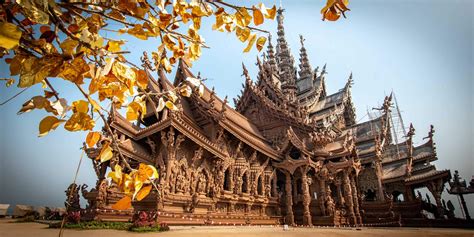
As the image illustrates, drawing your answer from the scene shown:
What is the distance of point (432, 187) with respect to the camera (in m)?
15.9

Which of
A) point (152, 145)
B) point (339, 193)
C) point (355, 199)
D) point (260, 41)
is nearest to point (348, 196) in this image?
point (339, 193)

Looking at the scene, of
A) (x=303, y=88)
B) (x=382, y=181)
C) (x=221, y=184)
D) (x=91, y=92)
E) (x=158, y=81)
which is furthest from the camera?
(x=303, y=88)

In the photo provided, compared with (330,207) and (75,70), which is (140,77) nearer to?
(75,70)

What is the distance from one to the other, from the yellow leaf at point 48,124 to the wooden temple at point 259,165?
6.18 m

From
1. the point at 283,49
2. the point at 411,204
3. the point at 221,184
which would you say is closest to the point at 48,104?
the point at 221,184

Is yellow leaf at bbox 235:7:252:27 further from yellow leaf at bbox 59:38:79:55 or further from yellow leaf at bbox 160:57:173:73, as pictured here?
yellow leaf at bbox 59:38:79:55

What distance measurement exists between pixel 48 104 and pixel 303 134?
53.3 ft

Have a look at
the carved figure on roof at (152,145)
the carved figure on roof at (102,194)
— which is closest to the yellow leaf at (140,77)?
the carved figure on roof at (102,194)

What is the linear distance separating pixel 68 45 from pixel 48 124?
26 cm

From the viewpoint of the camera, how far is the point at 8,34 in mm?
657

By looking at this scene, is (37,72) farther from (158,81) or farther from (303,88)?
(303,88)

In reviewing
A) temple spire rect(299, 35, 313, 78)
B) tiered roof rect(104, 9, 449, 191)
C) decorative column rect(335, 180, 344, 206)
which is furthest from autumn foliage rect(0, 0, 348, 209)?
temple spire rect(299, 35, 313, 78)

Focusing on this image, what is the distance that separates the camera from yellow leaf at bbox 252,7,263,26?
1.17m

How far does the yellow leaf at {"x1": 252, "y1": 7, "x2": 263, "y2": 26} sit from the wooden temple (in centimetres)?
602
